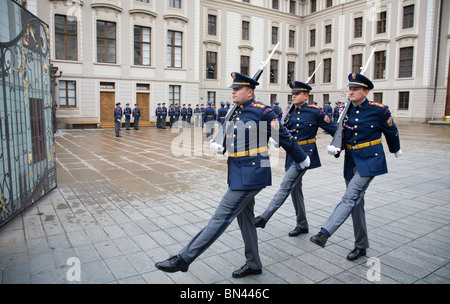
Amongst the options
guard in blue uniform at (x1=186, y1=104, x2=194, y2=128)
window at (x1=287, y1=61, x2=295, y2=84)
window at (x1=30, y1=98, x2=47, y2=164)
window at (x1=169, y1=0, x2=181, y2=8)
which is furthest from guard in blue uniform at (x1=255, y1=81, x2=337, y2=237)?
window at (x1=287, y1=61, x2=295, y2=84)

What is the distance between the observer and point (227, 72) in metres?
34.8

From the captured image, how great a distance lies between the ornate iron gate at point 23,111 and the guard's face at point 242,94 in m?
3.22

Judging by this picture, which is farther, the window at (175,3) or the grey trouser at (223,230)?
the window at (175,3)

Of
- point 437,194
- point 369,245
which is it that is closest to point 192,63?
point 437,194

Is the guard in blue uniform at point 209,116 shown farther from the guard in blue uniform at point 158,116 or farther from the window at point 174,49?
the window at point 174,49

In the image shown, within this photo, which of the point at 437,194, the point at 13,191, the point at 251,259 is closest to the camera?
the point at 251,259

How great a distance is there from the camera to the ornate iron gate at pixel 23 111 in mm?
4578

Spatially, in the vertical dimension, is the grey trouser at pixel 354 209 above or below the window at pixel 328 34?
below

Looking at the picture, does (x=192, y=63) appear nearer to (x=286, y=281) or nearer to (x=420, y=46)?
(x=420, y=46)

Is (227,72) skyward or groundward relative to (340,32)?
groundward

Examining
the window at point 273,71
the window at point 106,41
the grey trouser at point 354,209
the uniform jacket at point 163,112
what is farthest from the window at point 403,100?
the grey trouser at point 354,209

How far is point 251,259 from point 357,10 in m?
37.2

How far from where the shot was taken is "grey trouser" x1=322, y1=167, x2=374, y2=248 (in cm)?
365
